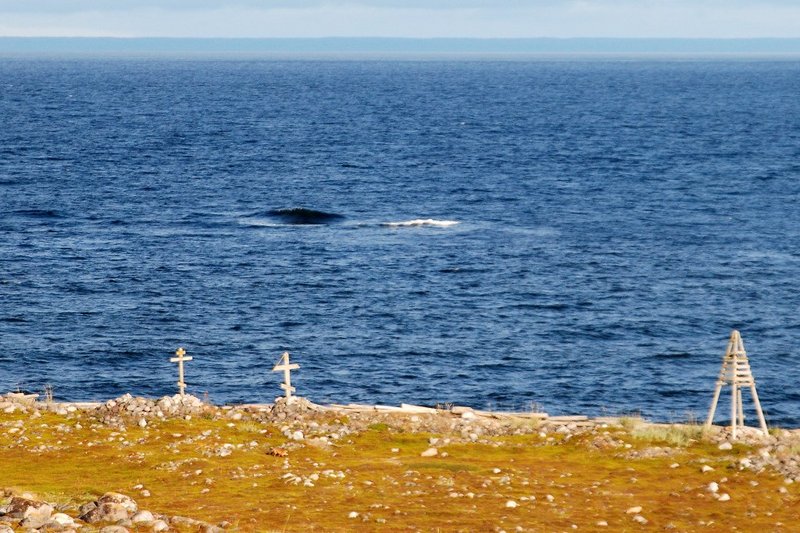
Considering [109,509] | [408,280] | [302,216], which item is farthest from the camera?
[302,216]

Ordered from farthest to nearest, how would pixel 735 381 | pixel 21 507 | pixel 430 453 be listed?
pixel 735 381 < pixel 430 453 < pixel 21 507

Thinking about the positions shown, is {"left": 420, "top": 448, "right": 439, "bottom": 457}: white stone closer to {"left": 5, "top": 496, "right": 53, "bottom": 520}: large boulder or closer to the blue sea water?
{"left": 5, "top": 496, "right": 53, "bottom": 520}: large boulder

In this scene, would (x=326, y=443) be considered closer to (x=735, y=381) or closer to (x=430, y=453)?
(x=430, y=453)

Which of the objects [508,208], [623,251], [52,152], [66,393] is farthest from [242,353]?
[52,152]

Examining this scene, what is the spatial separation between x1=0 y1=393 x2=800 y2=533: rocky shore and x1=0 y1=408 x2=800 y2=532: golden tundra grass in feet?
0.26

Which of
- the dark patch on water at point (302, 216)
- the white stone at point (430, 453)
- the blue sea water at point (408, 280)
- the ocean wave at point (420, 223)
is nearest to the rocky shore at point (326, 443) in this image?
the white stone at point (430, 453)

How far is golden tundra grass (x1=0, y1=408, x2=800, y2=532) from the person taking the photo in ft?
87.4

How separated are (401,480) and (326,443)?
4.31 meters

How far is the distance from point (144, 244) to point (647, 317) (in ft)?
131

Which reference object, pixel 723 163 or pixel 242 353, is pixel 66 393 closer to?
pixel 242 353

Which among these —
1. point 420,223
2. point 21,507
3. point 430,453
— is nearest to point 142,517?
point 21,507

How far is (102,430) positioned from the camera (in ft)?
115

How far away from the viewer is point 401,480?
29.8m

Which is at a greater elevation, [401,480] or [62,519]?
[62,519]
